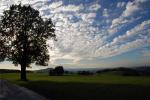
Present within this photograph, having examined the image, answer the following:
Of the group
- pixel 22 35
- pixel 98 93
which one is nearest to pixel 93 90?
pixel 98 93

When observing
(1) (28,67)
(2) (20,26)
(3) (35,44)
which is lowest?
(1) (28,67)

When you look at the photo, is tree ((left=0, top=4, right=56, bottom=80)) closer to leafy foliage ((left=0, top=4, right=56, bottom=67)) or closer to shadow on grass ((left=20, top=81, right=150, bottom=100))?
leafy foliage ((left=0, top=4, right=56, bottom=67))

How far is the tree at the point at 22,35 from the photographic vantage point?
219ft

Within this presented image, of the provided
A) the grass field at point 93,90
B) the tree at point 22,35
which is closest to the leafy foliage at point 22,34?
the tree at point 22,35

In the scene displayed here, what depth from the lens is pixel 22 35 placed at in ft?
217

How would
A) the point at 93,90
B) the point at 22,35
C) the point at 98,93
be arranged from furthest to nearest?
1. the point at 22,35
2. the point at 93,90
3. the point at 98,93

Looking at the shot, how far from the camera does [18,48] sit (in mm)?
67000

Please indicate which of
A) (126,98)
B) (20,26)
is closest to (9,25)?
(20,26)

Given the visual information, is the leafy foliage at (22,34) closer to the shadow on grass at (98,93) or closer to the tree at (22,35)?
the tree at (22,35)

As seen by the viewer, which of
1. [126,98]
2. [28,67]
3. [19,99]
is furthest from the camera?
[28,67]

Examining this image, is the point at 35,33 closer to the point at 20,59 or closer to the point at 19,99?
the point at 20,59

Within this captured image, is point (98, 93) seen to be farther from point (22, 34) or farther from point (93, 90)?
point (22, 34)

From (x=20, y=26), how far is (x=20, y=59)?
298 inches

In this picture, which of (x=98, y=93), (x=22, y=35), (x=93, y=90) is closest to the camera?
(x=98, y=93)
